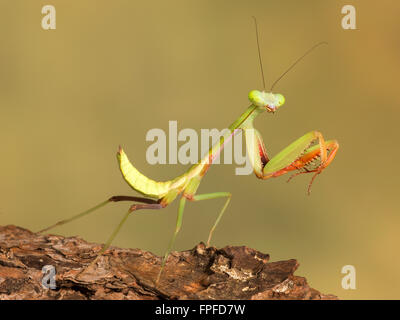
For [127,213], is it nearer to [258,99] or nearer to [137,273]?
[137,273]

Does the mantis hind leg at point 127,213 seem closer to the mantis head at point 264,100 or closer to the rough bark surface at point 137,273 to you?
the rough bark surface at point 137,273

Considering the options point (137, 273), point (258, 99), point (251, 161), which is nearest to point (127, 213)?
point (137, 273)

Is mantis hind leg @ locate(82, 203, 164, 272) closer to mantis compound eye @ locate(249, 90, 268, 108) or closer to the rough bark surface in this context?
the rough bark surface

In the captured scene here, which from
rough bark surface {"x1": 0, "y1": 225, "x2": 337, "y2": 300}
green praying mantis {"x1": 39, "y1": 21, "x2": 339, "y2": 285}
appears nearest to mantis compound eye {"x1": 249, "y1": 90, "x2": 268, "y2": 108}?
green praying mantis {"x1": 39, "y1": 21, "x2": 339, "y2": 285}

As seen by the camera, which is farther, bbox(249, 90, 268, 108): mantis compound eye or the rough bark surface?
bbox(249, 90, 268, 108): mantis compound eye

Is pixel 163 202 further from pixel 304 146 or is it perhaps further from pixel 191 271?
pixel 304 146
